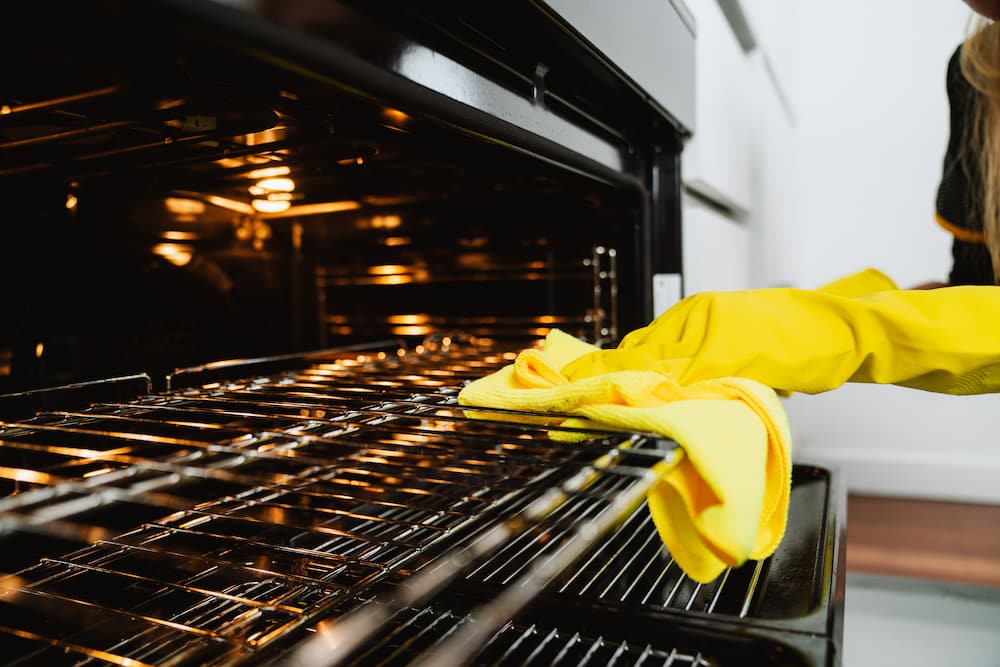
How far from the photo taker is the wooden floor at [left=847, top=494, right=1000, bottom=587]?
1.58 meters

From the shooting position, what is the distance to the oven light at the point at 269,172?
662 millimetres

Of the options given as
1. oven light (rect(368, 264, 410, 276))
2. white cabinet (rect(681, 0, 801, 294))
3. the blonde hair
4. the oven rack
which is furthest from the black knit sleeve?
oven light (rect(368, 264, 410, 276))

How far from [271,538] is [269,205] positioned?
1.36 feet

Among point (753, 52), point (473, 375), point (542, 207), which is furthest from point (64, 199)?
point (753, 52)

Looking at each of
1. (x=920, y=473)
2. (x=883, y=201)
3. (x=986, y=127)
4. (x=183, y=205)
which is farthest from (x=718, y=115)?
(x=920, y=473)

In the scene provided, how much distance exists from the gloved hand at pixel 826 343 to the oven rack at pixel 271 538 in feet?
0.24

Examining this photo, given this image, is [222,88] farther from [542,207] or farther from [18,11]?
[542,207]

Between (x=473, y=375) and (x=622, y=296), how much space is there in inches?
9.9

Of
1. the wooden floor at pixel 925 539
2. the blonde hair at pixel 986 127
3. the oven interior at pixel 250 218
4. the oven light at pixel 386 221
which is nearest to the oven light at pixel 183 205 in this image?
the oven interior at pixel 250 218

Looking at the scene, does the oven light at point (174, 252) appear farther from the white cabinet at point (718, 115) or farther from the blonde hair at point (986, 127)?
the blonde hair at point (986, 127)

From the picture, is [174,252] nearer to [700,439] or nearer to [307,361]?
[307,361]

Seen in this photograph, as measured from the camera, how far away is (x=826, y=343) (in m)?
0.55

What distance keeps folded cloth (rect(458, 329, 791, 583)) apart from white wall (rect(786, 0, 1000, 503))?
5.28 feet

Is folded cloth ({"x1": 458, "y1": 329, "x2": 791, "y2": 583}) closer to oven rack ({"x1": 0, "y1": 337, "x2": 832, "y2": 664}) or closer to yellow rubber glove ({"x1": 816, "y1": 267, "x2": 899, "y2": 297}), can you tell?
oven rack ({"x1": 0, "y1": 337, "x2": 832, "y2": 664})
